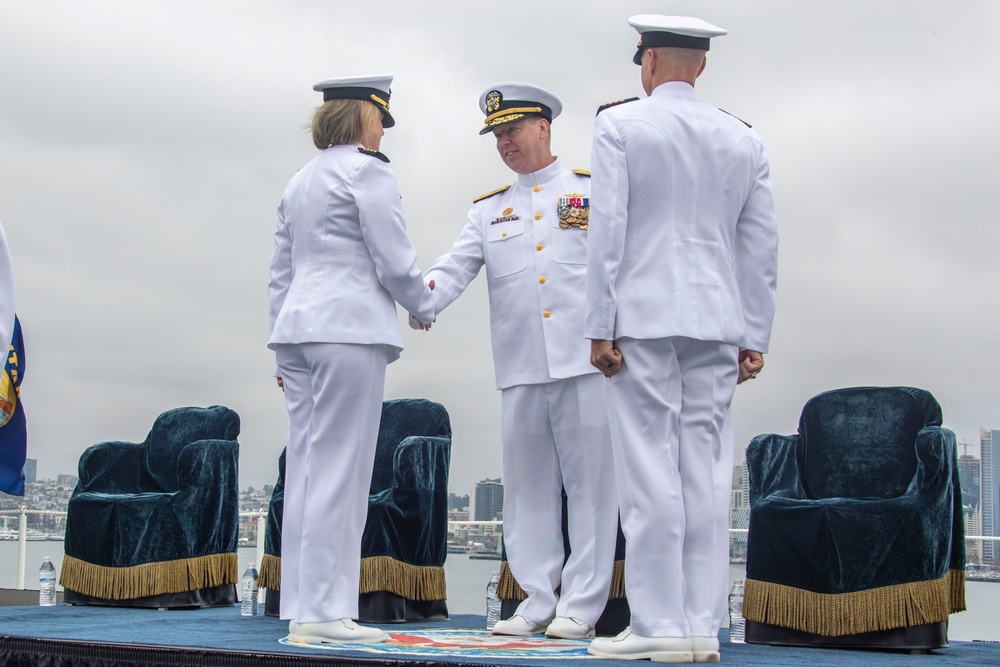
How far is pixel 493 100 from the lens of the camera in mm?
4109

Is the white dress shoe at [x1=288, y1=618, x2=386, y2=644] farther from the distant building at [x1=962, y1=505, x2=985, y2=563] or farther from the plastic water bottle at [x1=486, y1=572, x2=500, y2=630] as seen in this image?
the distant building at [x1=962, y1=505, x2=985, y2=563]

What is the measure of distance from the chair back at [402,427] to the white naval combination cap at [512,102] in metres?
1.56

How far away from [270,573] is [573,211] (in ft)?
6.55

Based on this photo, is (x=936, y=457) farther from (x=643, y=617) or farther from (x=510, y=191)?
(x=510, y=191)

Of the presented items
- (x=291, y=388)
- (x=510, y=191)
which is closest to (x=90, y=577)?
(x=291, y=388)

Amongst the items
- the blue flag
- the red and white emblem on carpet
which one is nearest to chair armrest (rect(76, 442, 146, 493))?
the blue flag

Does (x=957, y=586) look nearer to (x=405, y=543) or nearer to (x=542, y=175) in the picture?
(x=542, y=175)

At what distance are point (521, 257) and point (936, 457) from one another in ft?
4.89

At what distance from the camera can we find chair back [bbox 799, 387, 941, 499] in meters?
4.19

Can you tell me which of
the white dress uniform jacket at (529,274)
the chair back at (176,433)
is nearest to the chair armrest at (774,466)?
the white dress uniform jacket at (529,274)

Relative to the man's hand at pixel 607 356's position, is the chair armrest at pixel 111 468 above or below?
below

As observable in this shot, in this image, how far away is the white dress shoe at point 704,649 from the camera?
283 cm

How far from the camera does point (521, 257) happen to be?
158 inches

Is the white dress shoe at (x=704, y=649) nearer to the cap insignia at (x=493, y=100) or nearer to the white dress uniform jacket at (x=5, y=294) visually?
the white dress uniform jacket at (x=5, y=294)
